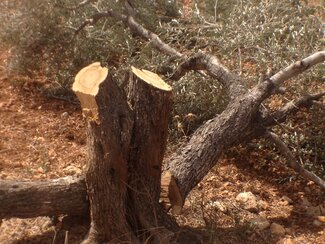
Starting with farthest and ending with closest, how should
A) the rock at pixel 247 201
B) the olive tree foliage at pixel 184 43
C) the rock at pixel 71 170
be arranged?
the olive tree foliage at pixel 184 43
the rock at pixel 71 170
the rock at pixel 247 201

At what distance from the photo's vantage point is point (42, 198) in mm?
2877

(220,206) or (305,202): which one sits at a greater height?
(305,202)

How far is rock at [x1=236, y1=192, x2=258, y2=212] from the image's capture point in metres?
3.53

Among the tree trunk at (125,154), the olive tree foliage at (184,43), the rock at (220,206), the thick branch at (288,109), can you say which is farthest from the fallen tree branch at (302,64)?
the tree trunk at (125,154)

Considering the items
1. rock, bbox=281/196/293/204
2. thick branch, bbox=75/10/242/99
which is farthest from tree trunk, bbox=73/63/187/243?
rock, bbox=281/196/293/204

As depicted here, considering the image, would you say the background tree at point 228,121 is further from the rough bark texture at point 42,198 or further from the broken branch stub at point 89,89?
the broken branch stub at point 89,89

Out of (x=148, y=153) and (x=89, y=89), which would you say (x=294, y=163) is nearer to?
(x=148, y=153)

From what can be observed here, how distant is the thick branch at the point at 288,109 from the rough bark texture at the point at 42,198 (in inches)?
57.6

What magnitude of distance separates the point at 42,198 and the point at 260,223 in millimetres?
1439

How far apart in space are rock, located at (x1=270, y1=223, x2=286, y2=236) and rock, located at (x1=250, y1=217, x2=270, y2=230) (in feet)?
0.12

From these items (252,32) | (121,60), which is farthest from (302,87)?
(121,60)

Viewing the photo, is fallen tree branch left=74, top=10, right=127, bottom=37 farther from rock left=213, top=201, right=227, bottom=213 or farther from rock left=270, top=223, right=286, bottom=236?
rock left=270, top=223, right=286, bottom=236

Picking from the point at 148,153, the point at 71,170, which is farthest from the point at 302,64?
the point at 71,170

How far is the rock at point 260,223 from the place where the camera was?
131 inches
